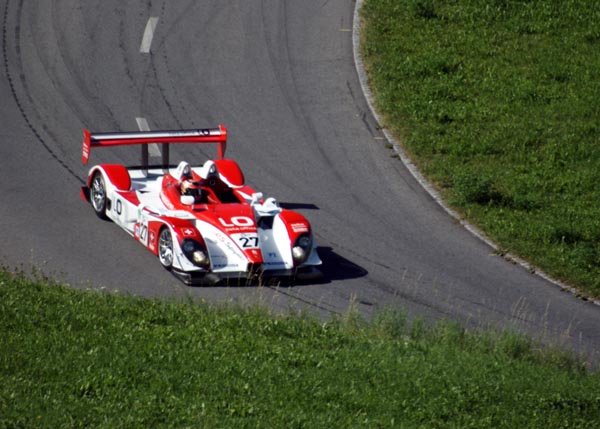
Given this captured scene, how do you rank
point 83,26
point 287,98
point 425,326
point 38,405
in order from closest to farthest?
point 38,405 → point 425,326 → point 287,98 → point 83,26

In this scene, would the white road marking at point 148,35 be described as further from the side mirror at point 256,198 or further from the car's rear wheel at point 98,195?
the side mirror at point 256,198

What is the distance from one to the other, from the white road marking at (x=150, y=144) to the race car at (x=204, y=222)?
2196mm

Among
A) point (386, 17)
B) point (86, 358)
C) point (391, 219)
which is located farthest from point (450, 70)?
point (86, 358)

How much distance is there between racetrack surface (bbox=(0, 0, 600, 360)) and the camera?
616 inches

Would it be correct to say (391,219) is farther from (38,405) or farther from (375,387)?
(38,405)

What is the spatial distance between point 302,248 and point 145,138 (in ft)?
12.4

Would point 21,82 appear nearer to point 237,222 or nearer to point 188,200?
point 188,200

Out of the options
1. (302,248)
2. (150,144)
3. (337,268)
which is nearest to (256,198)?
(302,248)

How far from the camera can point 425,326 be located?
14250 mm

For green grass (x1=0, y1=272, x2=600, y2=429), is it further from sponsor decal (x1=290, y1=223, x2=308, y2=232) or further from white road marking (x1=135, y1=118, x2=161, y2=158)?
white road marking (x1=135, y1=118, x2=161, y2=158)

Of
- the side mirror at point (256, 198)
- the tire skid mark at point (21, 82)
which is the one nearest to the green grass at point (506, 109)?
the side mirror at point (256, 198)

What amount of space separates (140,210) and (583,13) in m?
14.9

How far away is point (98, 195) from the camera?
1767cm

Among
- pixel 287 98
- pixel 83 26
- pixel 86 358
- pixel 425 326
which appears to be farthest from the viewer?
pixel 83 26
